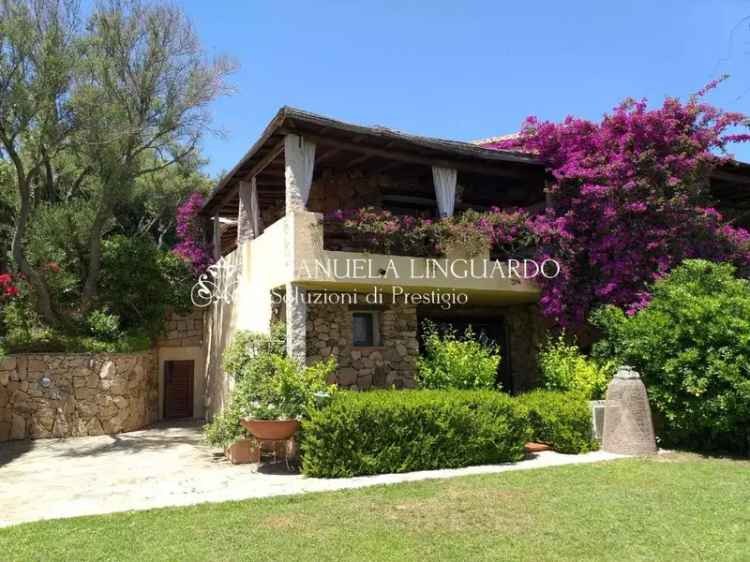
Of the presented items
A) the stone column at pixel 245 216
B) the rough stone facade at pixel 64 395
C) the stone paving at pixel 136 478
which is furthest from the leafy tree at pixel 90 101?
the stone paving at pixel 136 478

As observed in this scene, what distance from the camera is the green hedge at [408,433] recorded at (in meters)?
8.02

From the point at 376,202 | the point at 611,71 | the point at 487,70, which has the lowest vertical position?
the point at 376,202

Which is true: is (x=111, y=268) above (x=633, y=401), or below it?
above

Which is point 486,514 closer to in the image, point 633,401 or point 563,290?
point 633,401

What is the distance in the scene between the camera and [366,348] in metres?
11.4

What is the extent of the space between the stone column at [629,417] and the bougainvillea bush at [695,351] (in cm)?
45

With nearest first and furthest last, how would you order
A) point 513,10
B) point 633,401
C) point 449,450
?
point 449,450 < point 633,401 < point 513,10

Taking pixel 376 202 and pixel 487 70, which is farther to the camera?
pixel 376 202

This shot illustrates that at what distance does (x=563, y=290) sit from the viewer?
11.2m

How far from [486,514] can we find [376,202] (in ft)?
26.1

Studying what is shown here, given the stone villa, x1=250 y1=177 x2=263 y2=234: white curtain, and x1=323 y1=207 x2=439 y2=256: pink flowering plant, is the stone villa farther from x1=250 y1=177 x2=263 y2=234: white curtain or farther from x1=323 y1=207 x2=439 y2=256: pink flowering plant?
x1=323 y1=207 x2=439 y2=256: pink flowering plant

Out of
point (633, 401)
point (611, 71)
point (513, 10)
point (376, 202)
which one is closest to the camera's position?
point (633, 401)

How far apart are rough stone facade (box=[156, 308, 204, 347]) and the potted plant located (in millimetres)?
7749

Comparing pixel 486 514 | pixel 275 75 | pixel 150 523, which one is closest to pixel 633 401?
pixel 486 514
